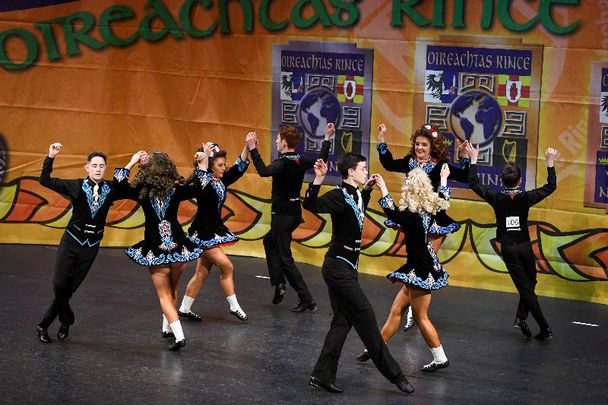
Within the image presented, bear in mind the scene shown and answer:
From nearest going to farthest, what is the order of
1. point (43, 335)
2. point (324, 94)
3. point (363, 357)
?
point (363, 357) < point (43, 335) < point (324, 94)

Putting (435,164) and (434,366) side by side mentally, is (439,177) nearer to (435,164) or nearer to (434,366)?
(435,164)

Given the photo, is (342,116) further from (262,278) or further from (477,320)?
(477,320)

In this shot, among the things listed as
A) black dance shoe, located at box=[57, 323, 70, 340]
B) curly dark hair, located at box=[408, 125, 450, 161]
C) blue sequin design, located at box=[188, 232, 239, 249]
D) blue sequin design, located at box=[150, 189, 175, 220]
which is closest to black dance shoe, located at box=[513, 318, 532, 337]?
curly dark hair, located at box=[408, 125, 450, 161]

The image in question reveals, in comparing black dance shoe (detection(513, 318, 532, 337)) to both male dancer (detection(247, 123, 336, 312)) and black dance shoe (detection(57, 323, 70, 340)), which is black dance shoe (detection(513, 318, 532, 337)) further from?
black dance shoe (detection(57, 323, 70, 340))

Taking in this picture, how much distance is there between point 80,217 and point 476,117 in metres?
4.17

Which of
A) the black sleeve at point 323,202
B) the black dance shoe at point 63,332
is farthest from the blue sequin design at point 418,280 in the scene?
the black dance shoe at point 63,332

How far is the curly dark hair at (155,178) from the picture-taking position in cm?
866

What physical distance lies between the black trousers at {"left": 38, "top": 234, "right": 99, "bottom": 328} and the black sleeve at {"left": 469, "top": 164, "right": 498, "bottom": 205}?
3154 mm

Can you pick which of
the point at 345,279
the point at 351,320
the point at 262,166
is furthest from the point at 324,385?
the point at 262,166

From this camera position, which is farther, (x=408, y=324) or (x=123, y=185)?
(x=408, y=324)

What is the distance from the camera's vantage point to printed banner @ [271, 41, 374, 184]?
11734 mm

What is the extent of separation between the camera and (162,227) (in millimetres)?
8758

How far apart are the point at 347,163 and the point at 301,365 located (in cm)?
165

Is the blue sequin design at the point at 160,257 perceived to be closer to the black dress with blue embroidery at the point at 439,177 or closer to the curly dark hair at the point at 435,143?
the black dress with blue embroidery at the point at 439,177
